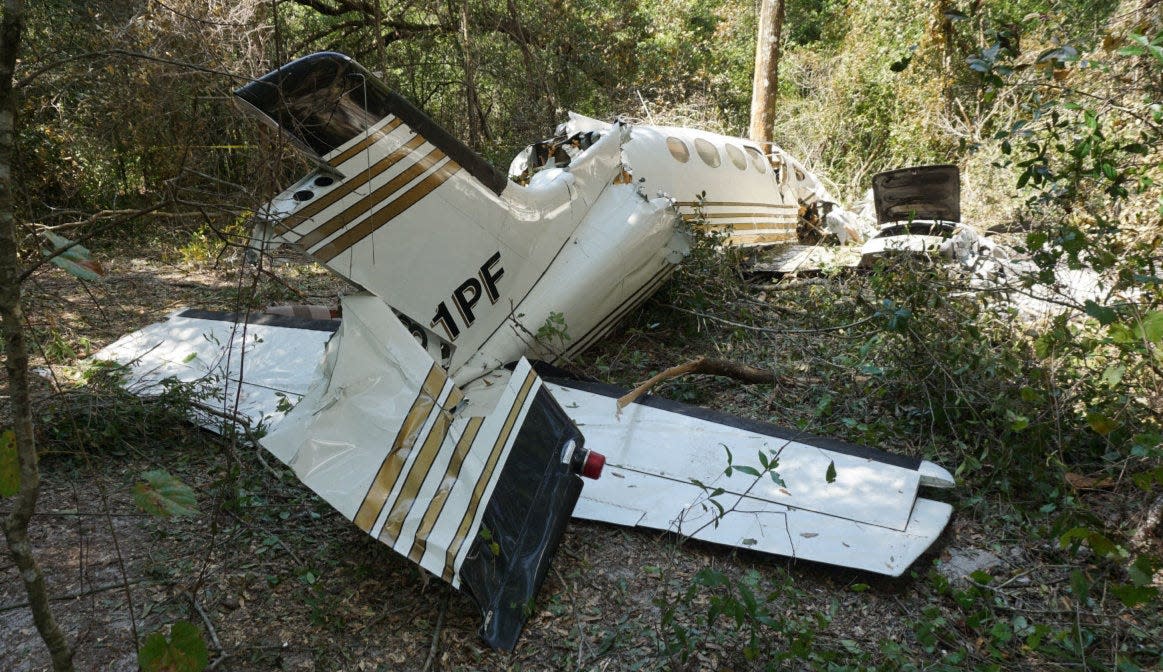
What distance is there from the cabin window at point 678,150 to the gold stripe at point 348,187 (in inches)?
149

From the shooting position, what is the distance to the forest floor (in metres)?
2.64

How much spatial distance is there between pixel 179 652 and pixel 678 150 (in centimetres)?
628

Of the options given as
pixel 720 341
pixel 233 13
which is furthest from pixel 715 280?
pixel 233 13

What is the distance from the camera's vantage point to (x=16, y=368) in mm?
1634

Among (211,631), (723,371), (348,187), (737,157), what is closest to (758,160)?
(737,157)

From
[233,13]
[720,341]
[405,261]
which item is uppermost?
[233,13]

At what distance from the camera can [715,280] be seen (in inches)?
240

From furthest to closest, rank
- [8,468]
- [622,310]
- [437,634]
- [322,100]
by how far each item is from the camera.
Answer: [622,310] < [322,100] < [437,634] < [8,468]

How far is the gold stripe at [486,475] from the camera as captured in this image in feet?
8.57

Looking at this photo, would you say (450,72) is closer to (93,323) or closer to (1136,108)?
(93,323)

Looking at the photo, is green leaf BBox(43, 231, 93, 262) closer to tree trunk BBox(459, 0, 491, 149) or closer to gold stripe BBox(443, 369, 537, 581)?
gold stripe BBox(443, 369, 537, 581)

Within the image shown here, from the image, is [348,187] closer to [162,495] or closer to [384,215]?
[384,215]

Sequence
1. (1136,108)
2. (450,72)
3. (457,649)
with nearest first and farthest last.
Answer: (457,649)
(1136,108)
(450,72)

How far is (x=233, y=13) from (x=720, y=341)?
6.80 meters
